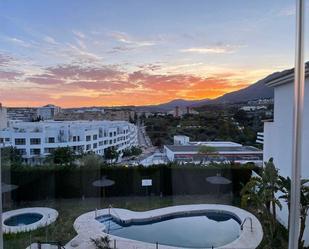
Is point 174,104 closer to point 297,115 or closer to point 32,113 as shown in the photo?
point 32,113

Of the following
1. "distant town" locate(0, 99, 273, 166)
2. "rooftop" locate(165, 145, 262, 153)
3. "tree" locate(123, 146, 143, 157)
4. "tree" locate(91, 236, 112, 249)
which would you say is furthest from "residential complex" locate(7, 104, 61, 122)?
"rooftop" locate(165, 145, 262, 153)

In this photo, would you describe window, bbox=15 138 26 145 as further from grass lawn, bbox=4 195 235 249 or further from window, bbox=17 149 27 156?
grass lawn, bbox=4 195 235 249

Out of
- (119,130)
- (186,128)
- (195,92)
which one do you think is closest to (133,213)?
(119,130)

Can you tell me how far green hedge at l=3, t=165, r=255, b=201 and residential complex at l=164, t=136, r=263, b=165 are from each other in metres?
0.24

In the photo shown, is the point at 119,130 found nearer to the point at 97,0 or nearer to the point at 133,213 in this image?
the point at 133,213

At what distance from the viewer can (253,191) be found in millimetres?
4168

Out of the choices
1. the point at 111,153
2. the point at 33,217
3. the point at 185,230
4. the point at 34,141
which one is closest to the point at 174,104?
the point at 111,153

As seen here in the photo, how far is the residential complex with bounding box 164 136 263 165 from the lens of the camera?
235 inches

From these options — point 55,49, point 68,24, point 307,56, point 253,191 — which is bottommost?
point 253,191

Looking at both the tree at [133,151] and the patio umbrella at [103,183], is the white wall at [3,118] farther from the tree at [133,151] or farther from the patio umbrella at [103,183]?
the patio umbrella at [103,183]

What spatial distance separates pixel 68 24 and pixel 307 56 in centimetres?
463

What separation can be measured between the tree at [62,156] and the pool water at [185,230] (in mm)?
1510

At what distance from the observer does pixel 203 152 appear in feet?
21.2

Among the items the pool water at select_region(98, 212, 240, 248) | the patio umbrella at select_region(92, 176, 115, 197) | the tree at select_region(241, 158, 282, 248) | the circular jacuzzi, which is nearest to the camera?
the tree at select_region(241, 158, 282, 248)
